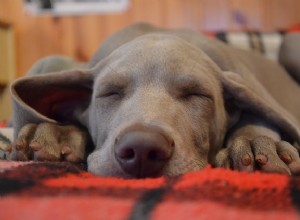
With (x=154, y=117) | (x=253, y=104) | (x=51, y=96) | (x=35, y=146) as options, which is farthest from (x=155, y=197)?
(x=51, y=96)

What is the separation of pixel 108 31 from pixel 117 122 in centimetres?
261

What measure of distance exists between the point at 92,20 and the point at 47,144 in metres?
2.64

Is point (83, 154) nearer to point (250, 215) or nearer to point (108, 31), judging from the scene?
point (250, 215)

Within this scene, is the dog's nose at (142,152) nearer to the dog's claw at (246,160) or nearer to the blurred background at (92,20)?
the dog's claw at (246,160)

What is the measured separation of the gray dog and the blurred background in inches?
73.1

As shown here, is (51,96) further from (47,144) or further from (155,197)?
(155,197)

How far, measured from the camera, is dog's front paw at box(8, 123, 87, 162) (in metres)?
1.22

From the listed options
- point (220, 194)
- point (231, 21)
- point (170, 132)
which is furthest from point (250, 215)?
Result: point (231, 21)

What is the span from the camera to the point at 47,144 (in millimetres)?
1256

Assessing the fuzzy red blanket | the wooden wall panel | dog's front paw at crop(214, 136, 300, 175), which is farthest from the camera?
the wooden wall panel

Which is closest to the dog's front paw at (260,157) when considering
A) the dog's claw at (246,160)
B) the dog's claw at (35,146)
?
the dog's claw at (246,160)

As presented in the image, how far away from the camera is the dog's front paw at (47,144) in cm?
122

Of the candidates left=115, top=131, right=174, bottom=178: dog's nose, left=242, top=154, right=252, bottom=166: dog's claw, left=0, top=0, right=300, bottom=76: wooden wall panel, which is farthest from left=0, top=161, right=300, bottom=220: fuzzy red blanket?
left=0, top=0, right=300, bottom=76: wooden wall panel

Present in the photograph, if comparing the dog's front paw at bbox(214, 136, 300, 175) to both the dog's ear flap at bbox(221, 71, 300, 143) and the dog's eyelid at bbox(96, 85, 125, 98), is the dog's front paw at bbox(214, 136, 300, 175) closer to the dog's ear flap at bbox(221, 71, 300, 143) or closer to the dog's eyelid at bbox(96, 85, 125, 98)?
the dog's ear flap at bbox(221, 71, 300, 143)
